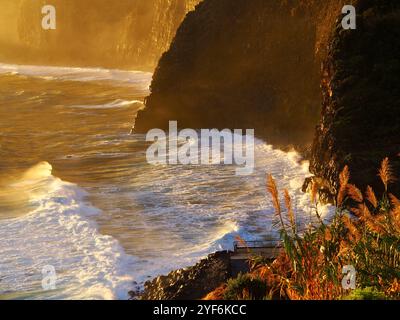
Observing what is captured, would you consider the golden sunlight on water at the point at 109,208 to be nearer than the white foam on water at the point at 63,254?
No

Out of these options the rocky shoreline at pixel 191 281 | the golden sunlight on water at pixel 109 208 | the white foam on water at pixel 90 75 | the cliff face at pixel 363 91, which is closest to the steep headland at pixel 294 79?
the cliff face at pixel 363 91

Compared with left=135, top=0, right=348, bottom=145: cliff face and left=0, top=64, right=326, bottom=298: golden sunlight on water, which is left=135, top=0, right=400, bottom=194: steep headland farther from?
left=0, top=64, right=326, bottom=298: golden sunlight on water

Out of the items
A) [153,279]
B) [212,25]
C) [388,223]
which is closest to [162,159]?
[212,25]

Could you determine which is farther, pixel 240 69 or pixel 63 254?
pixel 240 69

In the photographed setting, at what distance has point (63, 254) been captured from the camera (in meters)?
21.8

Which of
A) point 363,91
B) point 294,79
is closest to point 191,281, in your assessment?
point 363,91

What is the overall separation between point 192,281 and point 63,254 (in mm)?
5407

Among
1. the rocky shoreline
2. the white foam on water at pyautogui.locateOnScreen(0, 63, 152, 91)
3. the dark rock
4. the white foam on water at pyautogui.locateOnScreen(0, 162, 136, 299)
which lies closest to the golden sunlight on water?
the white foam on water at pyautogui.locateOnScreen(0, 162, 136, 299)

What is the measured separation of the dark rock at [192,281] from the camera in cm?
1780

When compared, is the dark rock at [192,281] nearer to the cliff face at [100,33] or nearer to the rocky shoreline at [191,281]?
the rocky shoreline at [191,281]

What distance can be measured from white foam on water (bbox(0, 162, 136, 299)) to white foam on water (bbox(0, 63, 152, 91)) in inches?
1755

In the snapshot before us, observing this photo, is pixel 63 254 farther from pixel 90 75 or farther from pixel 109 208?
pixel 90 75

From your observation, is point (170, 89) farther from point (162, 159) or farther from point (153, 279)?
point (153, 279)

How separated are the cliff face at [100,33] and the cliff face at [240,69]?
3165 cm
